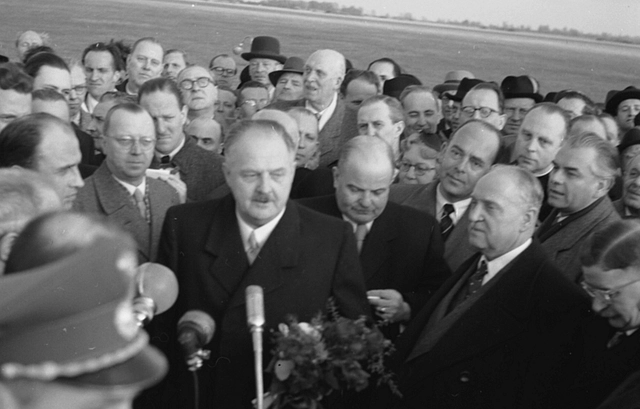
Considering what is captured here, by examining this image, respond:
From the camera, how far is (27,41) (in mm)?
9500

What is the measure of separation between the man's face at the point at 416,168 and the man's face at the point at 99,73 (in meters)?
2.94

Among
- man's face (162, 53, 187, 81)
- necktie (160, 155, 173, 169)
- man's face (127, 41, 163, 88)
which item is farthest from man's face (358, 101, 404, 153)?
man's face (162, 53, 187, 81)

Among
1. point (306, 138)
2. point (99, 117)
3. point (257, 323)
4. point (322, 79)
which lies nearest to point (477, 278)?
point (257, 323)

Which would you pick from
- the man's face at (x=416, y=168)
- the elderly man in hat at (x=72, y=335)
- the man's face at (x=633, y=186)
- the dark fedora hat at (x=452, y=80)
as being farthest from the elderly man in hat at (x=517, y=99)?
the elderly man in hat at (x=72, y=335)

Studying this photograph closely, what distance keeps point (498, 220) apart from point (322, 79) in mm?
3081

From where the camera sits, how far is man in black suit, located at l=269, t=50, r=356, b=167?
627cm

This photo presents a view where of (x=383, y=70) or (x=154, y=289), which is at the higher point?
(x=154, y=289)

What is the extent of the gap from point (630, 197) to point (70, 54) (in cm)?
718

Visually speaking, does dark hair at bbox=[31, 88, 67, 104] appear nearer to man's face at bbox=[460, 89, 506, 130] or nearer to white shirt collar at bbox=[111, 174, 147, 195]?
white shirt collar at bbox=[111, 174, 147, 195]

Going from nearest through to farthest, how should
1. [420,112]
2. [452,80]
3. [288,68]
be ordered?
1. [420,112]
2. [288,68]
3. [452,80]

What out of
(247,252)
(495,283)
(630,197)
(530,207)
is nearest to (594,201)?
(630,197)

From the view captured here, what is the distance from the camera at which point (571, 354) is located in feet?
11.5

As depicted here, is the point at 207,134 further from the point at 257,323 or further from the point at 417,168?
the point at 257,323

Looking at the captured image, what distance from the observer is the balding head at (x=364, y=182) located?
428cm
